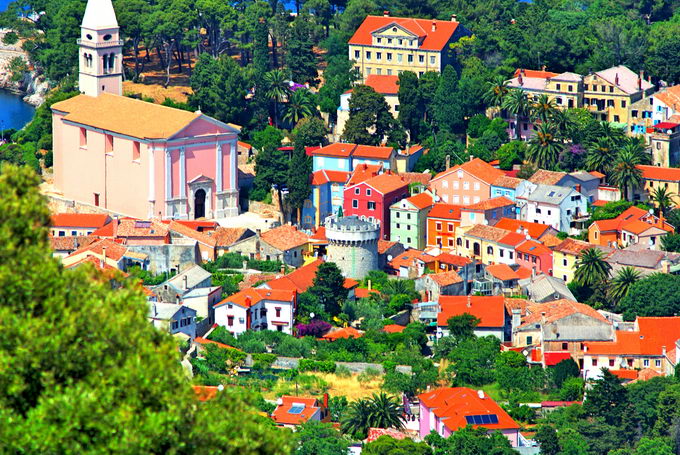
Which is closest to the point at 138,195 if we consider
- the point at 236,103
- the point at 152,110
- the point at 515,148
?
the point at 152,110

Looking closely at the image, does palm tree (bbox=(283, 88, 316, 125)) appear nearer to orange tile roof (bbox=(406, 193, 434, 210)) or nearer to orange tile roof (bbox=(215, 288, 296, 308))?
orange tile roof (bbox=(406, 193, 434, 210))

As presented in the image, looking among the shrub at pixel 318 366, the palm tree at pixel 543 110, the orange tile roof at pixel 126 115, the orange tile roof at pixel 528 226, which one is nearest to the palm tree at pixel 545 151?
the palm tree at pixel 543 110

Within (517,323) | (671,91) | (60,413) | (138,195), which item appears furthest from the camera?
(671,91)

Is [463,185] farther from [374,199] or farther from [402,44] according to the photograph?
[402,44]

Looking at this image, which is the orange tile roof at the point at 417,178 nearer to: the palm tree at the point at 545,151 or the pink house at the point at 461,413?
the palm tree at the point at 545,151

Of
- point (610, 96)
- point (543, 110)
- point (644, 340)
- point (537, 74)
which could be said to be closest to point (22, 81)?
point (537, 74)

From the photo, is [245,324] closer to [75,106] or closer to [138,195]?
[138,195]
